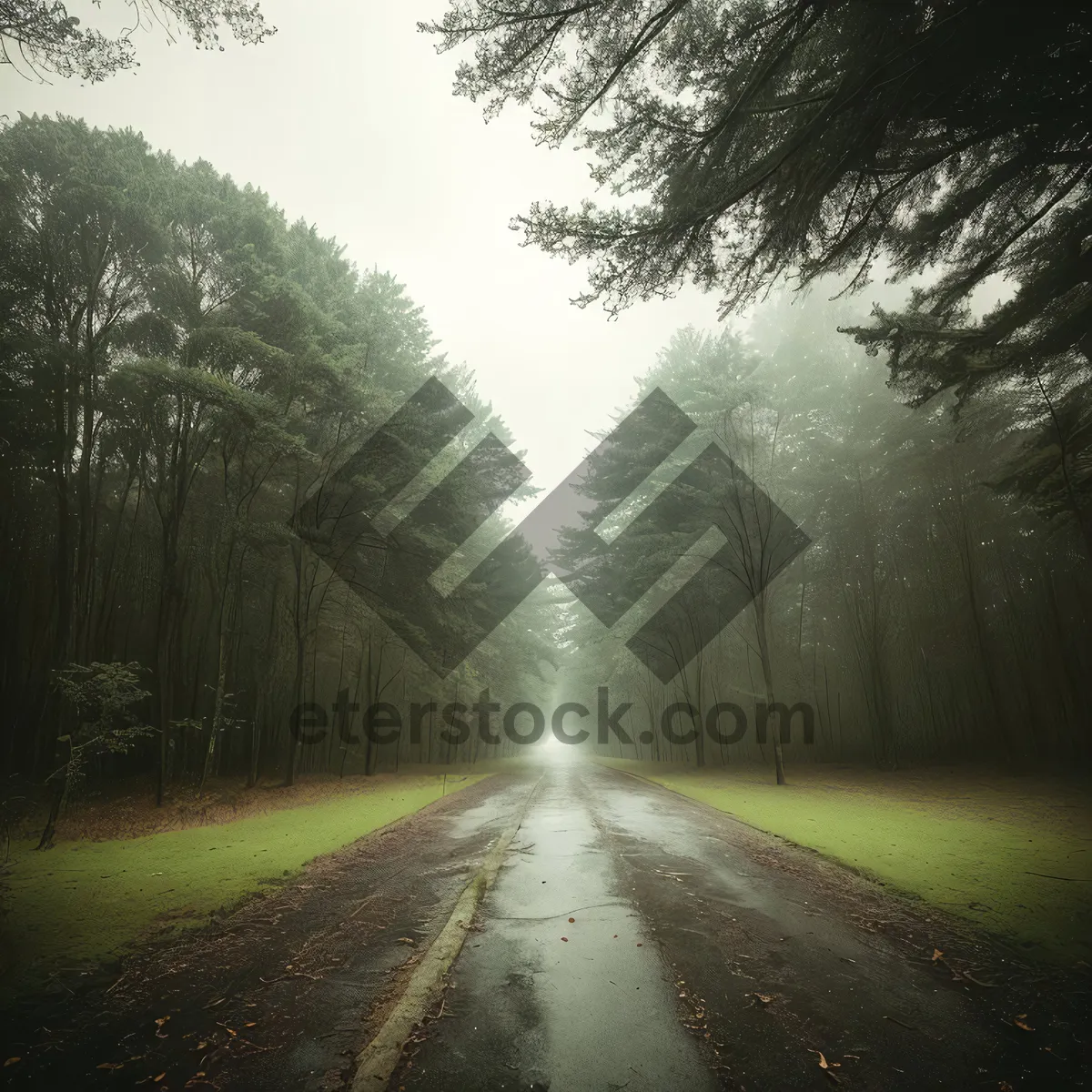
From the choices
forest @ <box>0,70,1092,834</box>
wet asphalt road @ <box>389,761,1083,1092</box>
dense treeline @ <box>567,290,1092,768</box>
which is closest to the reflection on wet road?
wet asphalt road @ <box>389,761,1083,1092</box>

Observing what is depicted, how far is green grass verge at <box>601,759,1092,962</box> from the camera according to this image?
4410mm

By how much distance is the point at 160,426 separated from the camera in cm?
1238

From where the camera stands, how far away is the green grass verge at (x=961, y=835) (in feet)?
14.5

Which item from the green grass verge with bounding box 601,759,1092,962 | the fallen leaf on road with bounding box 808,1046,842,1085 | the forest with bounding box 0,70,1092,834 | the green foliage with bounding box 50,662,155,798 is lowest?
the green grass verge with bounding box 601,759,1092,962

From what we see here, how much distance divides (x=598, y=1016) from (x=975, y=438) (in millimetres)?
18117

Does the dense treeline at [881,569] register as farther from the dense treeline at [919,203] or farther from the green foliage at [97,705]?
the green foliage at [97,705]

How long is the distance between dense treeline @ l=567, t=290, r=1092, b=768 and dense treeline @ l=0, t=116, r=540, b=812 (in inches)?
493

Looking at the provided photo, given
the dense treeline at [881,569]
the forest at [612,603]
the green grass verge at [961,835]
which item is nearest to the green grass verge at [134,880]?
the forest at [612,603]

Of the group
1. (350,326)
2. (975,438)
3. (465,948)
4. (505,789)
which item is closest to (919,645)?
(975,438)

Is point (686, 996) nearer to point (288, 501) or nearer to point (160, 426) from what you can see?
point (160, 426)

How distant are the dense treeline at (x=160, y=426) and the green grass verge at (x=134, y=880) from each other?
3.29m

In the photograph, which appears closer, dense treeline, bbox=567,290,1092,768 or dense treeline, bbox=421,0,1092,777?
dense treeline, bbox=421,0,1092,777

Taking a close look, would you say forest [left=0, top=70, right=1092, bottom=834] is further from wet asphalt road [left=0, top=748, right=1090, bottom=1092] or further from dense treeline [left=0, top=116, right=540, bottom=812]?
wet asphalt road [left=0, top=748, right=1090, bottom=1092]

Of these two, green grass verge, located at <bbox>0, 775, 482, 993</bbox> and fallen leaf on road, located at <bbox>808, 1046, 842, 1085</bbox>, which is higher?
fallen leaf on road, located at <bbox>808, 1046, 842, 1085</bbox>
